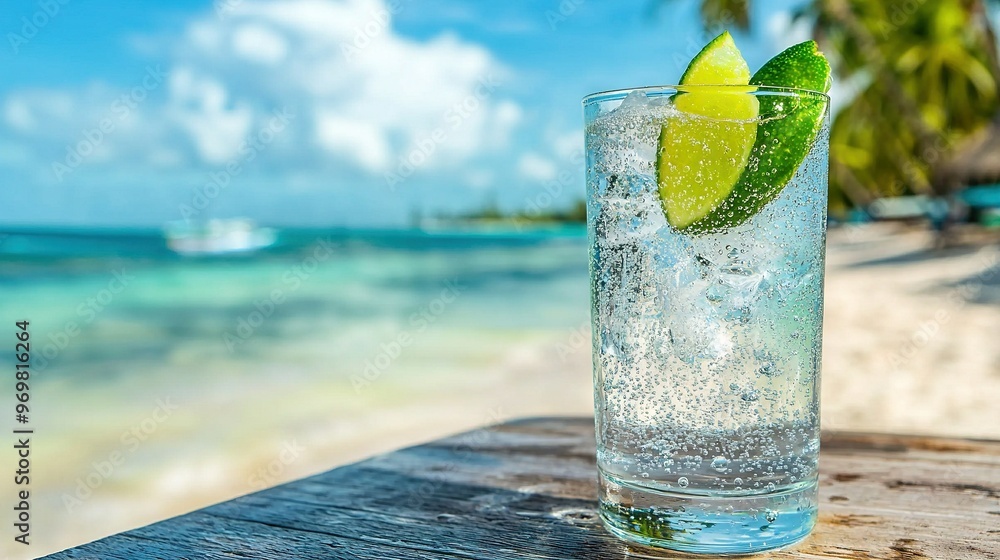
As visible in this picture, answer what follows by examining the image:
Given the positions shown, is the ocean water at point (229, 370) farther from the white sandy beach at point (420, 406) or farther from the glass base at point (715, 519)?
the glass base at point (715, 519)

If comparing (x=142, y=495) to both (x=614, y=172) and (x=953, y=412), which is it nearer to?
(x=614, y=172)

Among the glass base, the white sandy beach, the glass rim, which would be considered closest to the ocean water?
the white sandy beach

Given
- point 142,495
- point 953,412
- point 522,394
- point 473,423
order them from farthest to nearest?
point 522,394, point 473,423, point 953,412, point 142,495

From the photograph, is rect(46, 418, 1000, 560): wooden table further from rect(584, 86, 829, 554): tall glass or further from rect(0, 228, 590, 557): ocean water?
rect(0, 228, 590, 557): ocean water

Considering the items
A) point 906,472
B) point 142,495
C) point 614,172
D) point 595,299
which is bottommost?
point 142,495

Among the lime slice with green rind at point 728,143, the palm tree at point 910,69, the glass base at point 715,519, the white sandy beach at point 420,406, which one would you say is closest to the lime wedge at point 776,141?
the lime slice with green rind at point 728,143

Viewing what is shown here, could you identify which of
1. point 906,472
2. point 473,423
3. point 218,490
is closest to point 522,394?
point 473,423
